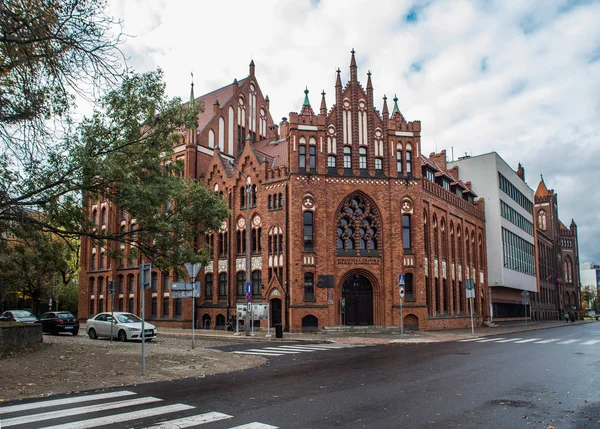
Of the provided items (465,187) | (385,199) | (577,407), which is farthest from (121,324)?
(465,187)

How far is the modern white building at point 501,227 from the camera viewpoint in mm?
49562

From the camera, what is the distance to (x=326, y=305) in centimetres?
3247

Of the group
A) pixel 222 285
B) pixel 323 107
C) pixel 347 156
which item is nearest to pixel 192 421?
pixel 347 156

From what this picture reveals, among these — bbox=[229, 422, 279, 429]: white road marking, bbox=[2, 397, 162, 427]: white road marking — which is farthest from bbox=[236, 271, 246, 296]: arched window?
bbox=[229, 422, 279, 429]: white road marking

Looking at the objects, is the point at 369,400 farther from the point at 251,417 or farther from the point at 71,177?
the point at 71,177

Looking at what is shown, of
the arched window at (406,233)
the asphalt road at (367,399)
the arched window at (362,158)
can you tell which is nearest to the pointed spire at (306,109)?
the arched window at (362,158)

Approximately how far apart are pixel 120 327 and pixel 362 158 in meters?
19.0

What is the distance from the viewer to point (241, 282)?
36562 millimetres

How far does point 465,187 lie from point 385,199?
55.5 feet

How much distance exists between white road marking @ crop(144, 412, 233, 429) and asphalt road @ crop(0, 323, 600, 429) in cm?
5

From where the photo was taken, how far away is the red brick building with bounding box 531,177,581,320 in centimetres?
7143

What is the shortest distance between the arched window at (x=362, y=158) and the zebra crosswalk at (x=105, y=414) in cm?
2728

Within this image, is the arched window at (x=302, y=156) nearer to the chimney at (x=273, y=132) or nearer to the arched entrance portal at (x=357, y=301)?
the arched entrance portal at (x=357, y=301)

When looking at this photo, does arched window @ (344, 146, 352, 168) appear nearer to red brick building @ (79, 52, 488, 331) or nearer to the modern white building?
red brick building @ (79, 52, 488, 331)
